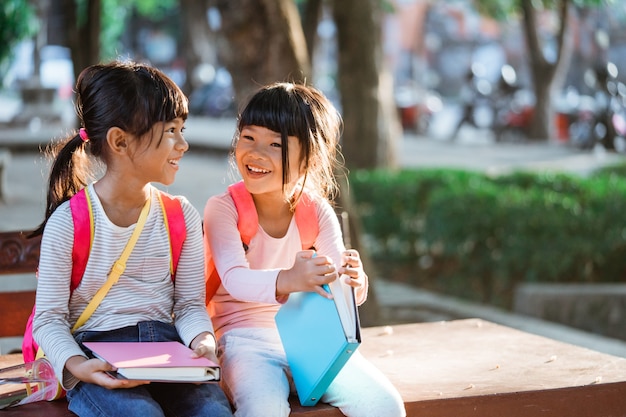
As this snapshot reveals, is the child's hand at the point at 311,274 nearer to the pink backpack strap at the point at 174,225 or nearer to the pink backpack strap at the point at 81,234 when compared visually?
the pink backpack strap at the point at 174,225

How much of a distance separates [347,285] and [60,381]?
779mm

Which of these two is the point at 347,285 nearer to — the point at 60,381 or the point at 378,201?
the point at 60,381

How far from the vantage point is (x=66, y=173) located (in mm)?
2938

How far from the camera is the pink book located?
2473mm

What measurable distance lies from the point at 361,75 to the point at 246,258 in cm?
728

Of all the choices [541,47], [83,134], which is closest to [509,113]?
[541,47]

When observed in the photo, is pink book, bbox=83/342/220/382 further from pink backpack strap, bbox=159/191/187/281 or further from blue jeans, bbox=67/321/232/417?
pink backpack strap, bbox=159/191/187/281

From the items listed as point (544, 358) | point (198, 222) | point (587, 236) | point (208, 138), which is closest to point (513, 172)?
point (587, 236)

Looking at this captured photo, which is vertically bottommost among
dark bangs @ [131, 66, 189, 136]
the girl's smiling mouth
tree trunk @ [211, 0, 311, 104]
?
the girl's smiling mouth

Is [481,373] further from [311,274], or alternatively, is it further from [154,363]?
[154,363]

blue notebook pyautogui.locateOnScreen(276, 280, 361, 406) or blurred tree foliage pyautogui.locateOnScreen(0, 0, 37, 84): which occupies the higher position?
blurred tree foliage pyautogui.locateOnScreen(0, 0, 37, 84)

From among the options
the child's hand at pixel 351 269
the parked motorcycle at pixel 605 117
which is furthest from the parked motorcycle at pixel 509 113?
the child's hand at pixel 351 269

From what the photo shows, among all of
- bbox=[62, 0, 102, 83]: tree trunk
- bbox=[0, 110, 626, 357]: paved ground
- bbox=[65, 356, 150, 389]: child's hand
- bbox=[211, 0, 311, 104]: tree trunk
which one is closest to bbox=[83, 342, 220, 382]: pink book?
bbox=[65, 356, 150, 389]: child's hand

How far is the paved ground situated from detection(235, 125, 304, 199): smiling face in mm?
1084
